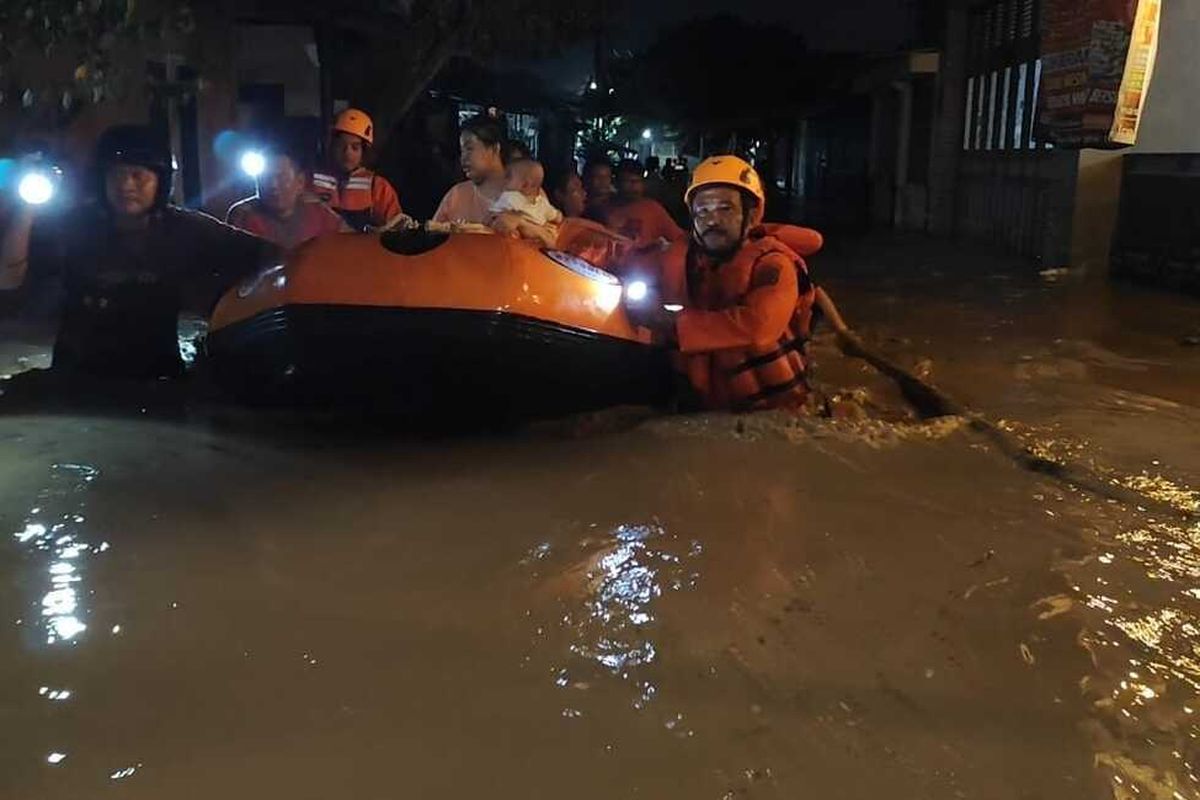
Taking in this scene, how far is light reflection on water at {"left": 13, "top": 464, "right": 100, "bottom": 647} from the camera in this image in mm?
3254

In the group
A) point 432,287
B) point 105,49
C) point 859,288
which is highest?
point 105,49

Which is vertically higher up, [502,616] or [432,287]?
[432,287]

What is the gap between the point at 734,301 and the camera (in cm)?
547

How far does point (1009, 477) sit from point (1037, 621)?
1.61 metres

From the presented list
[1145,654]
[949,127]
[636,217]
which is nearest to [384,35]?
[636,217]

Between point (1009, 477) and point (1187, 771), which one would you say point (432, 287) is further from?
point (1187, 771)

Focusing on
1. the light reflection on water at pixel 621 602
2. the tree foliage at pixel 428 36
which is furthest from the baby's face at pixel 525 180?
the tree foliage at pixel 428 36

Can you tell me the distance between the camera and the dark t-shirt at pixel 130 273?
17.9 feet

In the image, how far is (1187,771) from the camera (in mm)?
2576

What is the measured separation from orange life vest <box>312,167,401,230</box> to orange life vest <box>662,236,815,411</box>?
2267 mm

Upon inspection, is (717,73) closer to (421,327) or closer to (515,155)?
(515,155)

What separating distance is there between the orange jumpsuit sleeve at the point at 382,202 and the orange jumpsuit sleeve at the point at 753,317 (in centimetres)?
263

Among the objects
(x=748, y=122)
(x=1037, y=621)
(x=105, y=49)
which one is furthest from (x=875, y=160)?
(x=1037, y=621)

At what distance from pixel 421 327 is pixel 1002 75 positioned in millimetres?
16059
